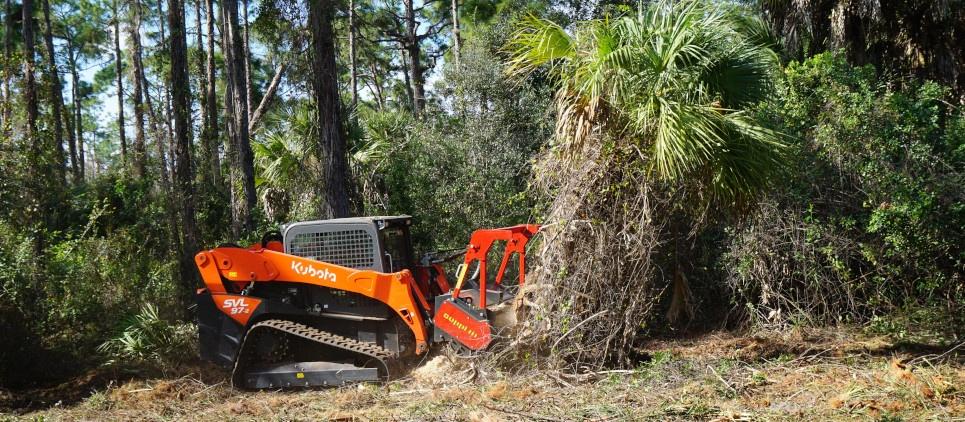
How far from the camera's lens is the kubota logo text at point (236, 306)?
8.27 m

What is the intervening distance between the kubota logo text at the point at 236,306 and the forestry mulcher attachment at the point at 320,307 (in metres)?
0.01

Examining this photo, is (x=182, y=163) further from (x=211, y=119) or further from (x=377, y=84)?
(x=377, y=84)

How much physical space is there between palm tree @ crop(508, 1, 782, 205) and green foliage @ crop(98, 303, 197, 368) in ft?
19.0

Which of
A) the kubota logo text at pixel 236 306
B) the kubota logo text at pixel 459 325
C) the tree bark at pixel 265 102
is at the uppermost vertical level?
the tree bark at pixel 265 102

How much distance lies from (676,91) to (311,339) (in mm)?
4535

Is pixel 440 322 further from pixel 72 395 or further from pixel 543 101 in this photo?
pixel 543 101

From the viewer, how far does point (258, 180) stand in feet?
Answer: 51.9

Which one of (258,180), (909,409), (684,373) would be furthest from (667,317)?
(258,180)

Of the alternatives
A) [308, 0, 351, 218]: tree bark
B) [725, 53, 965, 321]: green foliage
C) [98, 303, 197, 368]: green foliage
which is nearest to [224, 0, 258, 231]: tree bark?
[308, 0, 351, 218]: tree bark

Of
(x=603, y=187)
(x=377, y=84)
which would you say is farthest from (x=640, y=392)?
(x=377, y=84)

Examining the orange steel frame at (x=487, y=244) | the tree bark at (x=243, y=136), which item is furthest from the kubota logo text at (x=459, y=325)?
the tree bark at (x=243, y=136)

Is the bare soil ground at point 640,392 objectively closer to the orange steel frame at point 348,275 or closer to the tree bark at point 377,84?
the orange steel frame at point 348,275

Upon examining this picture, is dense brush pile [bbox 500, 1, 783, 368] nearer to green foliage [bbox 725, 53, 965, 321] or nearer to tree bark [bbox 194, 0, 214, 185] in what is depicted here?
green foliage [bbox 725, 53, 965, 321]

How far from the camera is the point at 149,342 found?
31.7 feet
